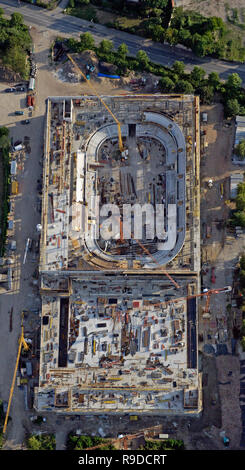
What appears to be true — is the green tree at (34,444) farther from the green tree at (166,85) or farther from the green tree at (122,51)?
the green tree at (122,51)

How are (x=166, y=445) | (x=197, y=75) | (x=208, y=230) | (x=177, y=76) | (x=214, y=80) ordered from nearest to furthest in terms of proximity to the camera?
(x=166, y=445) < (x=208, y=230) < (x=197, y=75) < (x=214, y=80) < (x=177, y=76)

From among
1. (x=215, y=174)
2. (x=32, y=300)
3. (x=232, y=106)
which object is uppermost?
(x=232, y=106)

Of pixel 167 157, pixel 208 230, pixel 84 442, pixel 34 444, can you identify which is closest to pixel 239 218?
pixel 208 230

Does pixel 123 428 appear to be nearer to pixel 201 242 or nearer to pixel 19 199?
pixel 201 242

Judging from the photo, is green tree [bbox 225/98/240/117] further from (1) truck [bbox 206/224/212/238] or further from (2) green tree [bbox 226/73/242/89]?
(1) truck [bbox 206/224/212/238]

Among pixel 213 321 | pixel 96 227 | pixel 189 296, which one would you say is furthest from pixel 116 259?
pixel 213 321

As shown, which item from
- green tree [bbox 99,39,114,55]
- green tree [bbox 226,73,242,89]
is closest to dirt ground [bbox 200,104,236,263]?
green tree [bbox 226,73,242,89]

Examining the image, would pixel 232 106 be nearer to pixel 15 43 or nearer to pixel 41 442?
pixel 15 43
